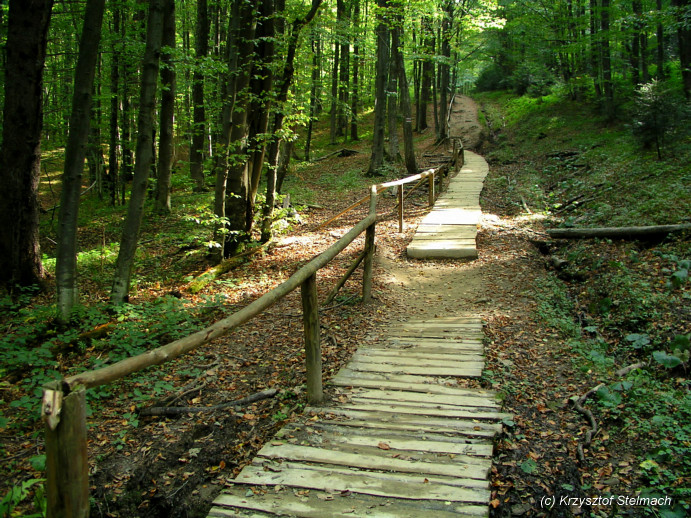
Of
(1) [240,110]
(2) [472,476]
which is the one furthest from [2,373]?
(1) [240,110]

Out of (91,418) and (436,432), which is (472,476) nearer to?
(436,432)

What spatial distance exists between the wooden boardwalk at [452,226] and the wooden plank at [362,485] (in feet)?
21.5

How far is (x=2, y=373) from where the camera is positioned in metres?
5.01

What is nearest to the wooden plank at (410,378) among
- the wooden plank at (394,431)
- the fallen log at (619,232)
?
the wooden plank at (394,431)

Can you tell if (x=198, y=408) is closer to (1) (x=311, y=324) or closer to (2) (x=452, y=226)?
(1) (x=311, y=324)

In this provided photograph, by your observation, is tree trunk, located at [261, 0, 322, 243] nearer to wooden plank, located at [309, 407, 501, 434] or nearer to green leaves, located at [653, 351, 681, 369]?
wooden plank, located at [309, 407, 501, 434]

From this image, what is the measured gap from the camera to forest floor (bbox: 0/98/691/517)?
318cm

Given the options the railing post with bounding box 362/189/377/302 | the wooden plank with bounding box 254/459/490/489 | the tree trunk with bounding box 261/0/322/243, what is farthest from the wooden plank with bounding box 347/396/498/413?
the tree trunk with bounding box 261/0/322/243

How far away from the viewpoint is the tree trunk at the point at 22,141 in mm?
7195

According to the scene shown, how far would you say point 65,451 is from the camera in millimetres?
1806

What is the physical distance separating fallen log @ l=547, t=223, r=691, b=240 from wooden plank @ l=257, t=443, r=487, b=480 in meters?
7.07

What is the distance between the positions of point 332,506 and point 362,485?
0.79 ft

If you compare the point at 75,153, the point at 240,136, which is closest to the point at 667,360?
the point at 75,153

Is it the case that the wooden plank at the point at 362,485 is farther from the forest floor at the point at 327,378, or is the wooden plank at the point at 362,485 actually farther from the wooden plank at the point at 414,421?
the wooden plank at the point at 414,421
